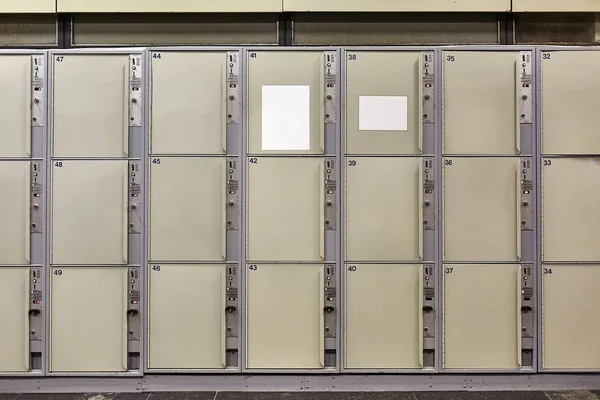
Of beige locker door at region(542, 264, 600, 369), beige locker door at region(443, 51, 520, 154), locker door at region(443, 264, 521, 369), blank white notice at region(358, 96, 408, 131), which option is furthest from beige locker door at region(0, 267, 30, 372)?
beige locker door at region(542, 264, 600, 369)

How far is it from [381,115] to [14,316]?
10.3ft

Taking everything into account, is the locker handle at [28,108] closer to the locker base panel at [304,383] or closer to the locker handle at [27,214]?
the locker handle at [27,214]

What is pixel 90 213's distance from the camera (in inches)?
112

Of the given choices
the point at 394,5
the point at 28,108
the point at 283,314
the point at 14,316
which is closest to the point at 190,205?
the point at 283,314

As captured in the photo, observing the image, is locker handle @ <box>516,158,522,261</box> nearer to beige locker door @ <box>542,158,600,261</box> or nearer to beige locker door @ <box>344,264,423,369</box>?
beige locker door @ <box>542,158,600,261</box>

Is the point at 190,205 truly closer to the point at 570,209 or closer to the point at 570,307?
the point at 570,209

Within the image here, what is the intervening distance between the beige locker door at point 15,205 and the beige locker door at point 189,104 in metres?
0.99

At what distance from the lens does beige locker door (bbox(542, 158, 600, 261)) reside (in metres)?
2.84

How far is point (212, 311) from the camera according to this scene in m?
2.85

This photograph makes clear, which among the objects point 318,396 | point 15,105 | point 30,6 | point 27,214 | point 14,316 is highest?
point 30,6

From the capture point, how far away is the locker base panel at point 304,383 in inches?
113

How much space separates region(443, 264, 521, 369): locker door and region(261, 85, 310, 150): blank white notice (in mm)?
1489

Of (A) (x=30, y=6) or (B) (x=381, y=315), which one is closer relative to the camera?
(B) (x=381, y=315)

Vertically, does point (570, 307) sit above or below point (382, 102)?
below
